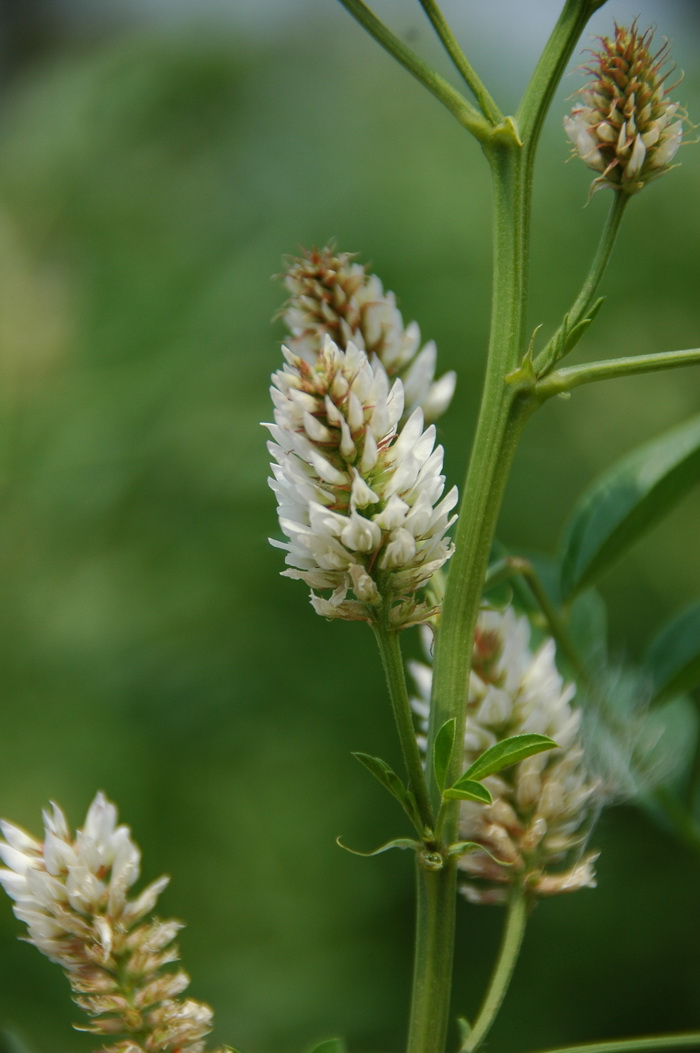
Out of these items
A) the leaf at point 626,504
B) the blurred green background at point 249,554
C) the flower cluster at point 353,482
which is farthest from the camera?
the blurred green background at point 249,554

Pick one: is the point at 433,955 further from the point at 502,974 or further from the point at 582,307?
the point at 582,307

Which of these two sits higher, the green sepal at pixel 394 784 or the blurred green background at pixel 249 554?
the blurred green background at pixel 249 554

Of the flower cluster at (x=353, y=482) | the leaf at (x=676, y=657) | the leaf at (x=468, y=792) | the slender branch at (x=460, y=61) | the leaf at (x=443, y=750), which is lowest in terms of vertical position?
the leaf at (x=468, y=792)

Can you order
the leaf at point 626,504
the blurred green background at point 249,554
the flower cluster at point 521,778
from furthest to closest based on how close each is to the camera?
the blurred green background at point 249,554
the leaf at point 626,504
the flower cluster at point 521,778

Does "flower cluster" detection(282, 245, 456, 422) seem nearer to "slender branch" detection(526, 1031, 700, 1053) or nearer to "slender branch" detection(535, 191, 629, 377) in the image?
"slender branch" detection(535, 191, 629, 377)

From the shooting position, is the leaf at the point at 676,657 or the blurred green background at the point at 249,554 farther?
the blurred green background at the point at 249,554

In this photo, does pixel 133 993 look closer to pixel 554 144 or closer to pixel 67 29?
pixel 554 144

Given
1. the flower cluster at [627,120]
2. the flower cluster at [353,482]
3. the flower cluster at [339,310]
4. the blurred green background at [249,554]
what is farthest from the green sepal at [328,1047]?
the blurred green background at [249,554]

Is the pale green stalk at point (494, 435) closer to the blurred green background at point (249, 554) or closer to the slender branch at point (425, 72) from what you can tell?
the slender branch at point (425, 72)
